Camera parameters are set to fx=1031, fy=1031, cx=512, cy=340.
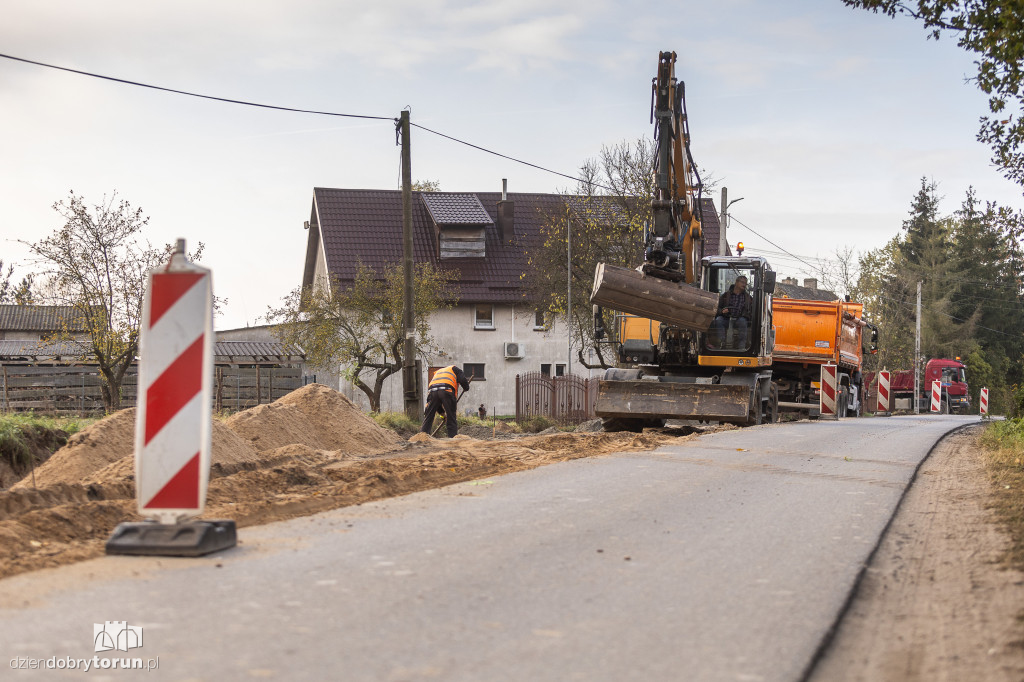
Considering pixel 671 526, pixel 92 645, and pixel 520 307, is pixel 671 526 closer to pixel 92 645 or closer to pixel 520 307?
pixel 92 645

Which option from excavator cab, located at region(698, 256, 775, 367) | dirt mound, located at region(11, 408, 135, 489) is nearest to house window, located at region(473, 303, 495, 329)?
excavator cab, located at region(698, 256, 775, 367)

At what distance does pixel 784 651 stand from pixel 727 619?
47cm

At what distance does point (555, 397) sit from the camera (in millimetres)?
34812

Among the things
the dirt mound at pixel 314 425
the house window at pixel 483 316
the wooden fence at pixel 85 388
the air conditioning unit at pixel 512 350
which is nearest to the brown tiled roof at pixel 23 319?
the house window at pixel 483 316

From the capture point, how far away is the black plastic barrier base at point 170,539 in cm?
539

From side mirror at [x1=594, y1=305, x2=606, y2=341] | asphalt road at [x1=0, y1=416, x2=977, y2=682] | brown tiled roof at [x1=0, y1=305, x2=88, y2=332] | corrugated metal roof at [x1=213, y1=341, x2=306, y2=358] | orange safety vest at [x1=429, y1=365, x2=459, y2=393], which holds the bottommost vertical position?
asphalt road at [x1=0, y1=416, x2=977, y2=682]

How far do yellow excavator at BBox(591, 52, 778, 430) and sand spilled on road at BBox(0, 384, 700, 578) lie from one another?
10.8 ft

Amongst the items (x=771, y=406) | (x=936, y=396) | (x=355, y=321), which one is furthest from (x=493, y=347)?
(x=771, y=406)

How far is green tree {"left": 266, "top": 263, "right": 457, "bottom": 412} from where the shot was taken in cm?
3444

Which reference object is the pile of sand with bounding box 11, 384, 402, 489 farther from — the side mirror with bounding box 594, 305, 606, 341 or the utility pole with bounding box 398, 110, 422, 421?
the utility pole with bounding box 398, 110, 422, 421

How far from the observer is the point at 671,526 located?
7043 millimetres

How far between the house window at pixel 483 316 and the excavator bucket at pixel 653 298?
85.8ft

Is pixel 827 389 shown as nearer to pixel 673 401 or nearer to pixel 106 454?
pixel 673 401

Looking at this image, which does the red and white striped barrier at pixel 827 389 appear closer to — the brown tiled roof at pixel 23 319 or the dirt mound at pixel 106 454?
the dirt mound at pixel 106 454
